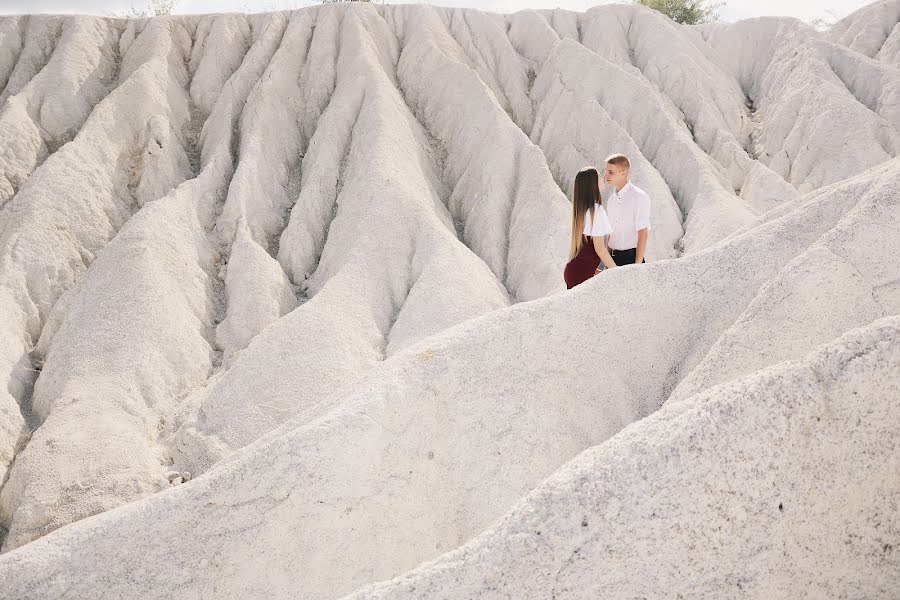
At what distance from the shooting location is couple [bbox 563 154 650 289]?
5383 millimetres

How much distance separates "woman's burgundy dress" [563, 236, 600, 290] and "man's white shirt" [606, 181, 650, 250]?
251 mm

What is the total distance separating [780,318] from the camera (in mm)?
3795

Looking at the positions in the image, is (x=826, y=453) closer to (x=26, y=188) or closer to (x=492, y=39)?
(x=26, y=188)

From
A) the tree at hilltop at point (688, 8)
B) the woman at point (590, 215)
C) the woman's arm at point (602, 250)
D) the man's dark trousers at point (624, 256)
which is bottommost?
the man's dark trousers at point (624, 256)

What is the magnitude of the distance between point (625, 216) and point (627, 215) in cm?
2

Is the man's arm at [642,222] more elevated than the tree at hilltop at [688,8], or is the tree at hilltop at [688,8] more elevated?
the tree at hilltop at [688,8]

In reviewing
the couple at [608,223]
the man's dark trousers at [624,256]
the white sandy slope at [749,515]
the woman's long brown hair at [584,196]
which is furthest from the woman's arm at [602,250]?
the white sandy slope at [749,515]

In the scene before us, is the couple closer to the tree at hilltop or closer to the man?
the man

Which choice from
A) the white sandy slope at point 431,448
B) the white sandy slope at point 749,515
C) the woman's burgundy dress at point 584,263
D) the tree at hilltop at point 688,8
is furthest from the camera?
the tree at hilltop at point 688,8

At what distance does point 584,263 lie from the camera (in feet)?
18.6

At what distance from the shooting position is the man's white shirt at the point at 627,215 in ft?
18.1

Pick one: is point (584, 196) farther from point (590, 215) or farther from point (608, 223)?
point (608, 223)

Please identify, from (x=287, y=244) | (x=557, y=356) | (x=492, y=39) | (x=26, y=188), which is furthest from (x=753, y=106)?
(x=26, y=188)

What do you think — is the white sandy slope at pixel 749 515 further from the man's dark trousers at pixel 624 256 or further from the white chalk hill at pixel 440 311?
the man's dark trousers at pixel 624 256
